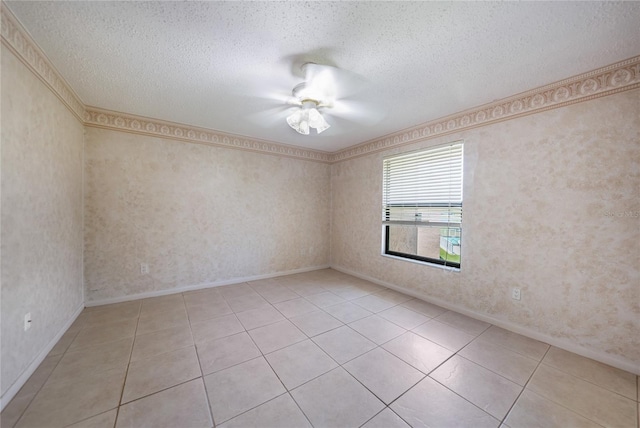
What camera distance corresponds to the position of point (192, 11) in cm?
140

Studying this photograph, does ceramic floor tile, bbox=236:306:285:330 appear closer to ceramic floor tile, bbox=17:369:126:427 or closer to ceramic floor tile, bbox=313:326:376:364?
ceramic floor tile, bbox=313:326:376:364

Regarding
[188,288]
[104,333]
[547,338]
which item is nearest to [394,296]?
[547,338]

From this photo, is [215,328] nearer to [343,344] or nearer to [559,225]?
[343,344]

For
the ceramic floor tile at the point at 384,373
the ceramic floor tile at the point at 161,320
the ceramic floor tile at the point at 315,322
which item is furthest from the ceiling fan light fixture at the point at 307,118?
the ceramic floor tile at the point at 161,320

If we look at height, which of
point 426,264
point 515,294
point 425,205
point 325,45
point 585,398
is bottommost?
point 585,398

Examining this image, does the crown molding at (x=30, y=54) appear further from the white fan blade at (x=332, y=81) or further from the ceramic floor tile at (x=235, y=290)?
the ceramic floor tile at (x=235, y=290)

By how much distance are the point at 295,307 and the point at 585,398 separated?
251 cm

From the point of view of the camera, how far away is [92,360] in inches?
73.7

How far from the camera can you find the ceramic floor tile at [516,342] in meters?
2.07

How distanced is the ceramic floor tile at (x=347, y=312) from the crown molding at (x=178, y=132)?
2760mm

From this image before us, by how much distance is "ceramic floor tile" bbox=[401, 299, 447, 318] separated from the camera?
2.81 m

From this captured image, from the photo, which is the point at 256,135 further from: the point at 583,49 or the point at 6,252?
the point at 583,49

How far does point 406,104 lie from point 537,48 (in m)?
1.09

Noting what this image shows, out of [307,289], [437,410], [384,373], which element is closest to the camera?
[437,410]
